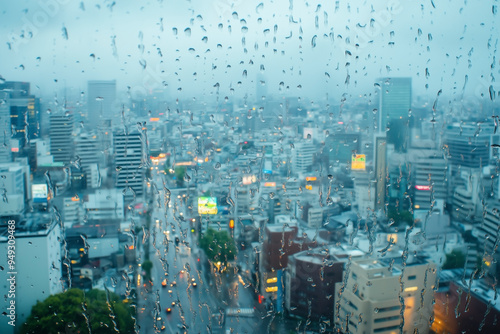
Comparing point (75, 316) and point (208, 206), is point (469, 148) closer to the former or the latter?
point (208, 206)

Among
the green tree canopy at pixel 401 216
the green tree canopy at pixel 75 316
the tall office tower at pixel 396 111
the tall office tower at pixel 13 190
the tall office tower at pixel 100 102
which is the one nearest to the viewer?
the green tree canopy at pixel 75 316

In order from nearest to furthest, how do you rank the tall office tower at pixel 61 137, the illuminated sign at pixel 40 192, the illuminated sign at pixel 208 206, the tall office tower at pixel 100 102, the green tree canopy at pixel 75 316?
the green tree canopy at pixel 75 316 → the illuminated sign at pixel 40 192 → the illuminated sign at pixel 208 206 → the tall office tower at pixel 61 137 → the tall office tower at pixel 100 102

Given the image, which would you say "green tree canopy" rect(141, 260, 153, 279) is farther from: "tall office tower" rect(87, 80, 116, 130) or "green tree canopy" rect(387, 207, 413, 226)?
"tall office tower" rect(87, 80, 116, 130)

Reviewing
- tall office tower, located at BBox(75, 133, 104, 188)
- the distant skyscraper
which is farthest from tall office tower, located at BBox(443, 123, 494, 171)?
tall office tower, located at BBox(75, 133, 104, 188)

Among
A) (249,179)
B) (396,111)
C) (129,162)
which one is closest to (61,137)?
(129,162)

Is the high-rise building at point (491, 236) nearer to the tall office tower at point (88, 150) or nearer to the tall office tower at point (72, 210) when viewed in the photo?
the tall office tower at point (72, 210)

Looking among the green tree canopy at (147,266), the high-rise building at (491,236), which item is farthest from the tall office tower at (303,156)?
the green tree canopy at (147,266)
